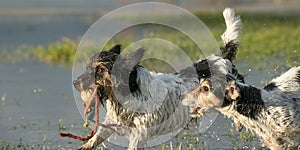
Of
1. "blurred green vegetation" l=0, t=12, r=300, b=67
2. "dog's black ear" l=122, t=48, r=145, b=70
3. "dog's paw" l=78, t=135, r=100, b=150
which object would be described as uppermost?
"blurred green vegetation" l=0, t=12, r=300, b=67

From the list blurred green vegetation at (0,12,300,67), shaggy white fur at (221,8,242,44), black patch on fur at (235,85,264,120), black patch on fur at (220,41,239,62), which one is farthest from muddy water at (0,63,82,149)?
black patch on fur at (235,85,264,120)

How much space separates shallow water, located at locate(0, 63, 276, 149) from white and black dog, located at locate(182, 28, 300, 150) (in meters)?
1.50

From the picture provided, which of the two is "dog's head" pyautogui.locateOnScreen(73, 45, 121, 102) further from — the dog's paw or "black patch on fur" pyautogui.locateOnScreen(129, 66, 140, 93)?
the dog's paw

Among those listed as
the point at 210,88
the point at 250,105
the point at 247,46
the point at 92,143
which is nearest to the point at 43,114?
the point at 92,143

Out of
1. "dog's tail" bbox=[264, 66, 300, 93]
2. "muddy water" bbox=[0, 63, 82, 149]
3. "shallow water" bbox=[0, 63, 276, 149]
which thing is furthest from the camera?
"muddy water" bbox=[0, 63, 82, 149]

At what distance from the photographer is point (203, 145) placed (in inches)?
370

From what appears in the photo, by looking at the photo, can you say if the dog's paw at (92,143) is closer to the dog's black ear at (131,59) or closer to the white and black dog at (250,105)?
the dog's black ear at (131,59)

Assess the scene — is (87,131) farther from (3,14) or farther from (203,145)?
(3,14)

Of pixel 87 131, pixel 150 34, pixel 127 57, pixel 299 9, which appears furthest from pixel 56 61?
pixel 299 9

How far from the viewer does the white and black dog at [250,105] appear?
299 inches

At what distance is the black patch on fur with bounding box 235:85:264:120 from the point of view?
765 cm

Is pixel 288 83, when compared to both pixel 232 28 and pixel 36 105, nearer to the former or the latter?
pixel 232 28

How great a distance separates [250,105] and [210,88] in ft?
1.47

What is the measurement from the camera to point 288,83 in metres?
8.23
